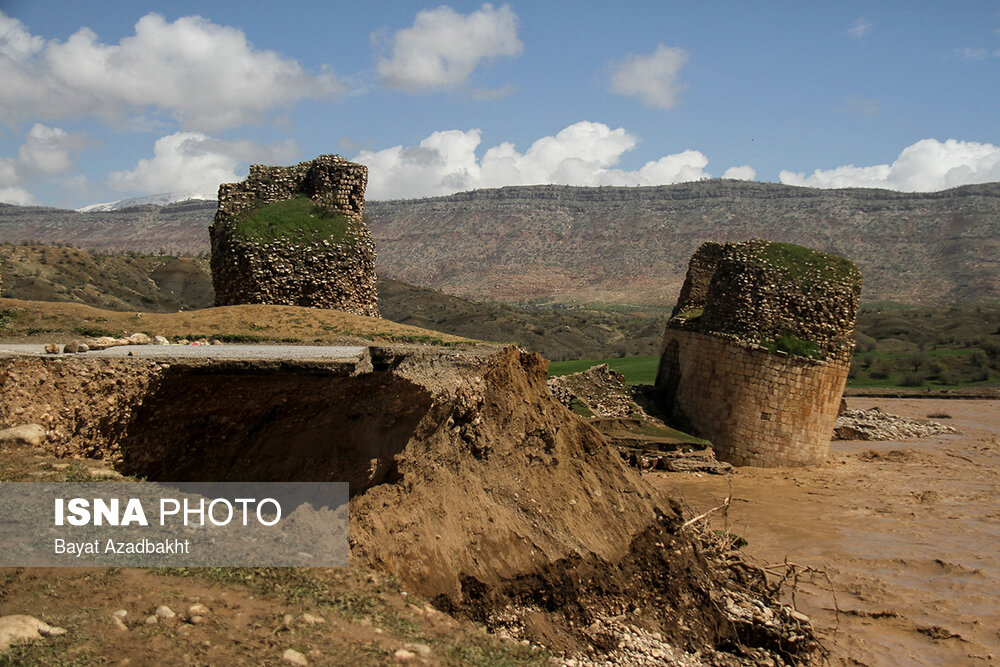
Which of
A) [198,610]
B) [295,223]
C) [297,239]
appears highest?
[295,223]

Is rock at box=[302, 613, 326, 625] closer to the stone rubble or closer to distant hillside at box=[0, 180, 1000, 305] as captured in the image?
the stone rubble

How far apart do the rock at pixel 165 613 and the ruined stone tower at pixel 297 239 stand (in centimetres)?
909

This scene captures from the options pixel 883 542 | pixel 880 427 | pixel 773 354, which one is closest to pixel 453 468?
pixel 883 542

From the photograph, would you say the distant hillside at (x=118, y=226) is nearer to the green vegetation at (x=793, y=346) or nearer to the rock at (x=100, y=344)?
the green vegetation at (x=793, y=346)

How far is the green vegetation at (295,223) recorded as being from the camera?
13875 mm

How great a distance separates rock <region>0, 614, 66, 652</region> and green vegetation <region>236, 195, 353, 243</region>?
9.98m

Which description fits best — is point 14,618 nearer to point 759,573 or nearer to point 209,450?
point 209,450

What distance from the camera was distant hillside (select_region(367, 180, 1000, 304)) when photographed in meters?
106

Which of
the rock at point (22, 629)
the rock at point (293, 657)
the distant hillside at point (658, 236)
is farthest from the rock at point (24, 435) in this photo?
the distant hillside at point (658, 236)

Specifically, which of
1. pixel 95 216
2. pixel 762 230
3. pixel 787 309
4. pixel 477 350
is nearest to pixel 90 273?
pixel 787 309

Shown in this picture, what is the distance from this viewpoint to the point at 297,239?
1384 cm

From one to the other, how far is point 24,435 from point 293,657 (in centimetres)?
238

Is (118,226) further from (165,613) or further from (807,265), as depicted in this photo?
(165,613)

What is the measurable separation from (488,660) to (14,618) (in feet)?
9.27
